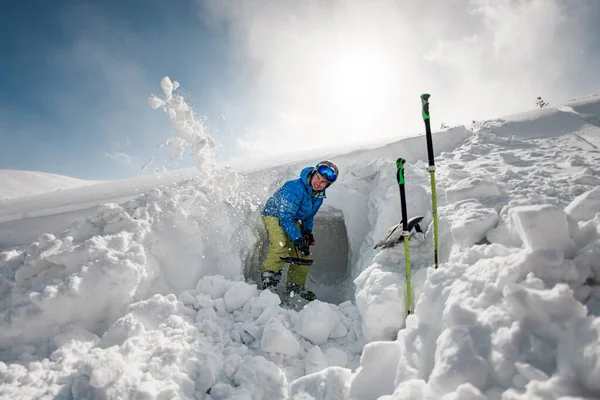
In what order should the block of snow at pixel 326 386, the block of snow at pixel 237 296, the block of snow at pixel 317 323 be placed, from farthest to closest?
the block of snow at pixel 237 296 → the block of snow at pixel 317 323 → the block of snow at pixel 326 386

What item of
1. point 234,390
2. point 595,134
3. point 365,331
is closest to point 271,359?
point 234,390

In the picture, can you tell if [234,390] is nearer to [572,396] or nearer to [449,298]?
[449,298]

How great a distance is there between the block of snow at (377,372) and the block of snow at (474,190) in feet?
6.98

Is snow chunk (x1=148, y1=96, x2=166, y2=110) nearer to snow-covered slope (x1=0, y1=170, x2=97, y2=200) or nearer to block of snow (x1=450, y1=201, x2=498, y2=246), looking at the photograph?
block of snow (x1=450, y1=201, x2=498, y2=246)

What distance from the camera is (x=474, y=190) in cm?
328

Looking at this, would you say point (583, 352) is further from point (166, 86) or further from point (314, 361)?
point (166, 86)

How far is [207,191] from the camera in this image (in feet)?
17.1

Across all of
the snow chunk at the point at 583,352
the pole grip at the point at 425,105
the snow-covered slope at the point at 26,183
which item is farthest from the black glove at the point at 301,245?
the snow-covered slope at the point at 26,183

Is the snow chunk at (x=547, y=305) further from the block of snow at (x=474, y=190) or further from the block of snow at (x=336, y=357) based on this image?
the block of snow at (x=474, y=190)

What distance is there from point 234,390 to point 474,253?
6.89 ft

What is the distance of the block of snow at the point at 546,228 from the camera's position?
1.58 meters

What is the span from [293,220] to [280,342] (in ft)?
8.11

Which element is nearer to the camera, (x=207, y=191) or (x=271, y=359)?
(x=271, y=359)

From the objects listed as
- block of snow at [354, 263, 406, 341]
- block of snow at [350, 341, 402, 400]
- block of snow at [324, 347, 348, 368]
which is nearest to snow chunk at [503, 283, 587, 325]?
block of snow at [350, 341, 402, 400]
